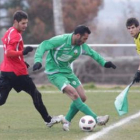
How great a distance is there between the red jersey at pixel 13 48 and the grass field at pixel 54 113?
0.96 metres

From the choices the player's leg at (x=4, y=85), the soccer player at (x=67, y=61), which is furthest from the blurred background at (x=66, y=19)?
the player's leg at (x=4, y=85)

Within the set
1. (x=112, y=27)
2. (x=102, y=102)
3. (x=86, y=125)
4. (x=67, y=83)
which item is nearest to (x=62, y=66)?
(x=67, y=83)

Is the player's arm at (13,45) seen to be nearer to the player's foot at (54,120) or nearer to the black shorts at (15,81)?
the black shorts at (15,81)

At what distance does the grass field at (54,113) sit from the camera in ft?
33.7

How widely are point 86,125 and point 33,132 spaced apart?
83 cm

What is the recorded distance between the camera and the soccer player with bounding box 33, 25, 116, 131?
10.8m

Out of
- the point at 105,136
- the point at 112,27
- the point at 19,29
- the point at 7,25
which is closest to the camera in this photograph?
the point at 105,136

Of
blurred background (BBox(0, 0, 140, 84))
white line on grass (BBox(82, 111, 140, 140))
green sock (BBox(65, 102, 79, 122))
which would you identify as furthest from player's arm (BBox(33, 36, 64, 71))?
blurred background (BBox(0, 0, 140, 84))

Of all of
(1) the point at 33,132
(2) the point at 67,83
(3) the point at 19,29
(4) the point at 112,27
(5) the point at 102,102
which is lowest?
(4) the point at 112,27

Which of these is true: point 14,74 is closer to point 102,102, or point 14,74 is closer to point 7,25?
point 102,102

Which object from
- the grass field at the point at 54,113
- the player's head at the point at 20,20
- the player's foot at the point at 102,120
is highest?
the player's head at the point at 20,20

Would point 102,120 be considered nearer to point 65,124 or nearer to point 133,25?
point 65,124

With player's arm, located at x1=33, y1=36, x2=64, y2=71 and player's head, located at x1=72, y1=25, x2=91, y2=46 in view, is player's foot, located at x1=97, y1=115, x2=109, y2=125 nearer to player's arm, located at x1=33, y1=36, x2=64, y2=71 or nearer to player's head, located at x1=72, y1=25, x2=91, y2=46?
Answer: player's head, located at x1=72, y1=25, x2=91, y2=46

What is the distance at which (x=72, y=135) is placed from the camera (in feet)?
Result: 33.8
